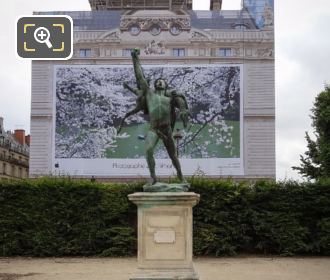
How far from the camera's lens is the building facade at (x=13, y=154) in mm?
55969

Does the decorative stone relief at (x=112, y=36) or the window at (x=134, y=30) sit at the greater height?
the window at (x=134, y=30)

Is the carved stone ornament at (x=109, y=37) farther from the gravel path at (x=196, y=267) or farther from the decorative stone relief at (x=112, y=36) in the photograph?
the gravel path at (x=196, y=267)

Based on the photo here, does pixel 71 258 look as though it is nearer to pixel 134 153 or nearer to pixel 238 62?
pixel 134 153

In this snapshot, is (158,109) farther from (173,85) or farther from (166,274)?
(173,85)

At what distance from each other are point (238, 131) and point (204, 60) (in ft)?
17.1

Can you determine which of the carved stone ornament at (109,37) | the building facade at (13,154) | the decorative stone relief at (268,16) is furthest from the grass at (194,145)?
the building facade at (13,154)

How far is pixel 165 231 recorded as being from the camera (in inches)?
353

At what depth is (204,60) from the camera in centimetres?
3897

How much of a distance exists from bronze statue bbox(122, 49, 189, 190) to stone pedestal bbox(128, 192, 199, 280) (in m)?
0.39

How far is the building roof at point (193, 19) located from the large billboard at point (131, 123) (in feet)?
11.9

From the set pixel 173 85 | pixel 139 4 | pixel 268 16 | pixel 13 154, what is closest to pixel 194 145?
pixel 173 85

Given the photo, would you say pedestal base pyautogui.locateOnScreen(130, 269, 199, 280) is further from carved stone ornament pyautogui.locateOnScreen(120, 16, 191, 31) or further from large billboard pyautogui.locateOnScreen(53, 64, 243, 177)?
carved stone ornament pyautogui.locateOnScreen(120, 16, 191, 31)

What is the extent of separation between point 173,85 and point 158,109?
93.1 feet

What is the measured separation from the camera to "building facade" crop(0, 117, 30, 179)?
55969 millimetres
